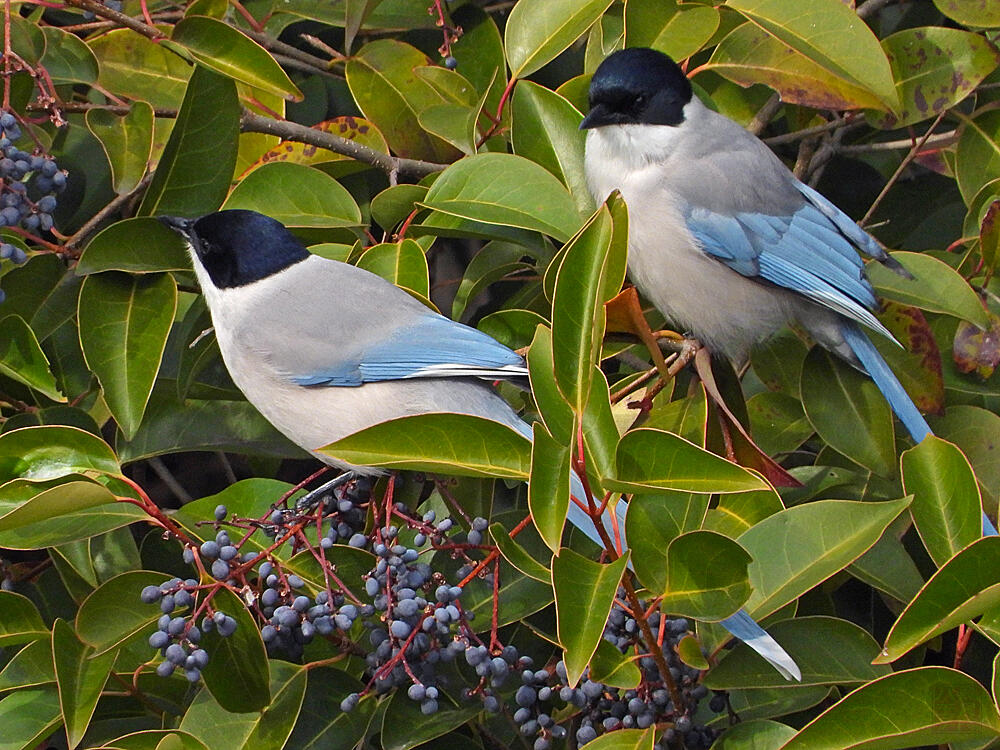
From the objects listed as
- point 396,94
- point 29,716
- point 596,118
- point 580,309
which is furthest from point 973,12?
point 29,716

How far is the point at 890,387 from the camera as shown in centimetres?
266

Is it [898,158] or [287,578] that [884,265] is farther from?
[287,578]

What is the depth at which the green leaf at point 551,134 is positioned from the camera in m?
2.76

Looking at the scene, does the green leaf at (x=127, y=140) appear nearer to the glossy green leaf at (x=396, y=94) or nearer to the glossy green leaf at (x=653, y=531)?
the glossy green leaf at (x=396, y=94)

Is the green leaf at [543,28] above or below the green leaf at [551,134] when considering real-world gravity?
above

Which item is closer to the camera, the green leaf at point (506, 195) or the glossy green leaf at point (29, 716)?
the glossy green leaf at point (29, 716)

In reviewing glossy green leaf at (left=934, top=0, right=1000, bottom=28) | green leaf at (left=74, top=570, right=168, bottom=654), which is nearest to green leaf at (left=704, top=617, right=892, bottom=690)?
green leaf at (left=74, top=570, right=168, bottom=654)

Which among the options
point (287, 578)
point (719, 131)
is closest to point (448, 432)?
point (287, 578)

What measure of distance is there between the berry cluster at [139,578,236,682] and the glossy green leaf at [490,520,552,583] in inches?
20.0

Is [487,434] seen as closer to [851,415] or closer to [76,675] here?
[76,675]

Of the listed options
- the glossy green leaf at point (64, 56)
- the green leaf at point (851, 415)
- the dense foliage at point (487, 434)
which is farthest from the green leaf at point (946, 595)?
the glossy green leaf at point (64, 56)

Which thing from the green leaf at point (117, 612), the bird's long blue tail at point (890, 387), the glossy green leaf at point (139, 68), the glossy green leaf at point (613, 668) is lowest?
the green leaf at point (117, 612)

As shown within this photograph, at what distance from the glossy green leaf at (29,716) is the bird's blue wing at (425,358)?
848 mm

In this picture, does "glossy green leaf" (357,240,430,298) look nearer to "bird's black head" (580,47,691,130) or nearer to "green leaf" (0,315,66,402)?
"bird's black head" (580,47,691,130)
